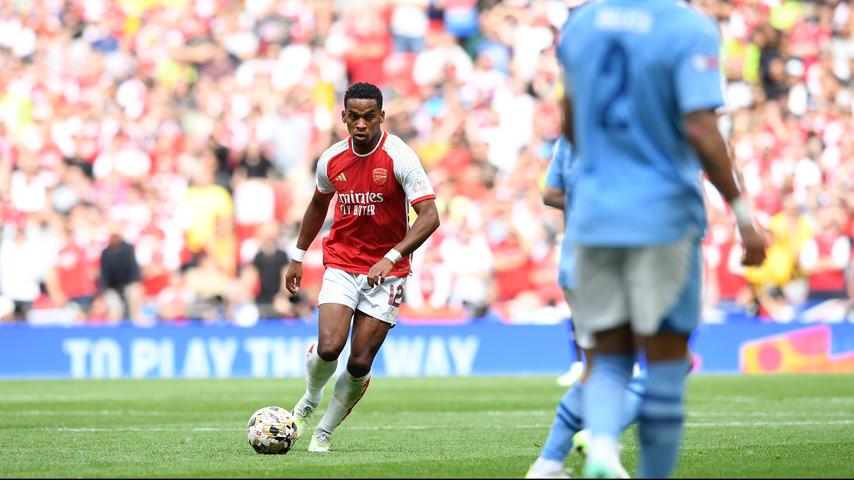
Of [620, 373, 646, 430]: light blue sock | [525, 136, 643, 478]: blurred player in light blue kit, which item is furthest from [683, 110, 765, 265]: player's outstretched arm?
[620, 373, 646, 430]: light blue sock

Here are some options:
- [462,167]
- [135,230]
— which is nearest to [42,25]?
[135,230]

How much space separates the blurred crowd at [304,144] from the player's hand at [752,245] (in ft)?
54.1

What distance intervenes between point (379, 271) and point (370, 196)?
70 cm

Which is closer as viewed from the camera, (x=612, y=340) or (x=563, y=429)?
(x=612, y=340)

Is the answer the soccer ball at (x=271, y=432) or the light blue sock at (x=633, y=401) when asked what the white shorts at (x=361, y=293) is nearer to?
the soccer ball at (x=271, y=432)

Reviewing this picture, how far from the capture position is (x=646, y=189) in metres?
5.90

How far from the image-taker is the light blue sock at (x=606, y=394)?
6039 mm

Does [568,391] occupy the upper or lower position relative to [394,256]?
lower

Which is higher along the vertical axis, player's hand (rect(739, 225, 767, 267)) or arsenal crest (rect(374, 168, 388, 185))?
player's hand (rect(739, 225, 767, 267))

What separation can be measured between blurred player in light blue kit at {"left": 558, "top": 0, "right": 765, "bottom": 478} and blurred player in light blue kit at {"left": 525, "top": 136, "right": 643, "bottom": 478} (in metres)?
0.46

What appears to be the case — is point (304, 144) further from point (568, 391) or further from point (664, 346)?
point (664, 346)

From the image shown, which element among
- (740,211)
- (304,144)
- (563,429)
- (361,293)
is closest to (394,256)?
(361,293)

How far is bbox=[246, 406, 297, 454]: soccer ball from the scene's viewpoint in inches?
387

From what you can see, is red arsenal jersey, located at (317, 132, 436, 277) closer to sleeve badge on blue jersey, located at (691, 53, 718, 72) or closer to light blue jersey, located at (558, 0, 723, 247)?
light blue jersey, located at (558, 0, 723, 247)
